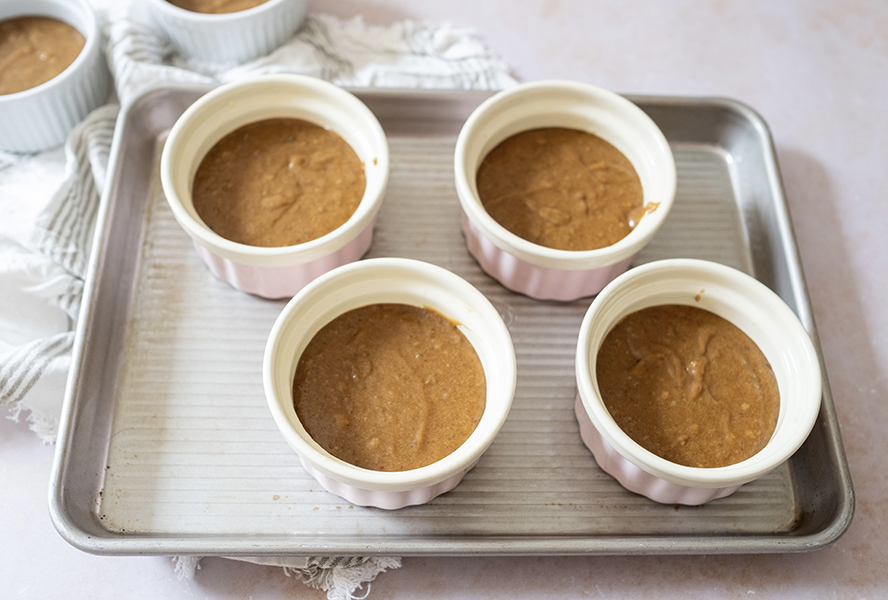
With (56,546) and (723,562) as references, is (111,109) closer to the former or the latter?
(56,546)

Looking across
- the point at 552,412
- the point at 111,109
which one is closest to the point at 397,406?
the point at 552,412

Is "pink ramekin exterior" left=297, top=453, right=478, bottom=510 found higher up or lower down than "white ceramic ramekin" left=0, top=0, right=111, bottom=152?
lower down

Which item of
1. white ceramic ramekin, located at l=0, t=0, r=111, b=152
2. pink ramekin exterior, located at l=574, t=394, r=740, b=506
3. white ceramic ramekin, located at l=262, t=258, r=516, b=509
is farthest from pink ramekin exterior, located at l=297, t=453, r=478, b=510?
white ceramic ramekin, located at l=0, t=0, r=111, b=152

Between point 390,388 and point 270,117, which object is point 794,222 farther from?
point 270,117

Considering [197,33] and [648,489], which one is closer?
[648,489]

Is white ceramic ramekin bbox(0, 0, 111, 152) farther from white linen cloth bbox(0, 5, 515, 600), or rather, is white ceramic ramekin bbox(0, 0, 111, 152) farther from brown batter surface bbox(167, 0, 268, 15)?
brown batter surface bbox(167, 0, 268, 15)

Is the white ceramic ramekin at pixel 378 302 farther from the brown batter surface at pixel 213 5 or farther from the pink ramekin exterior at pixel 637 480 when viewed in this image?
the brown batter surface at pixel 213 5
